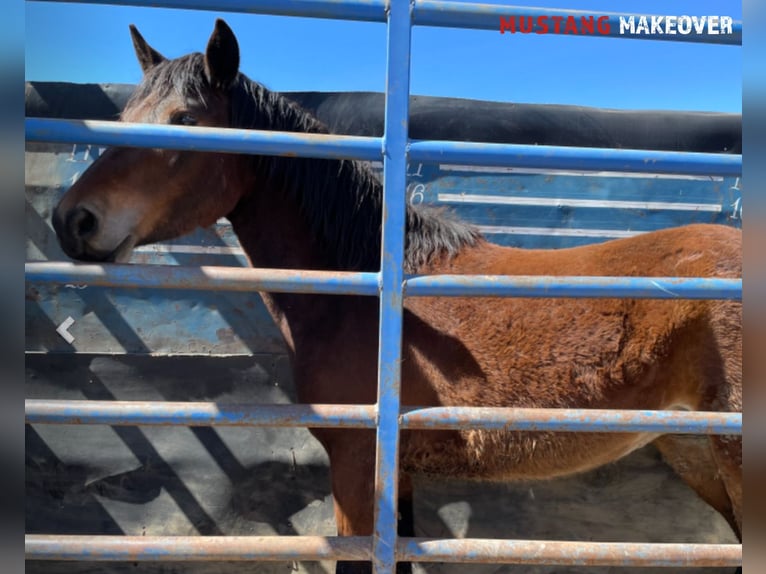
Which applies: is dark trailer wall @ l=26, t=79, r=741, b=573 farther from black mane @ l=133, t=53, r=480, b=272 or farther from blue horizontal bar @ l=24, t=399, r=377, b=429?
Answer: blue horizontal bar @ l=24, t=399, r=377, b=429

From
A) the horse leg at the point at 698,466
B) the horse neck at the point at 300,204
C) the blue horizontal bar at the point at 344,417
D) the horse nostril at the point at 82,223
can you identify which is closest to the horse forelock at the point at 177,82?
the horse neck at the point at 300,204

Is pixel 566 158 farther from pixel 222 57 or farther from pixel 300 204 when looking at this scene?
pixel 222 57

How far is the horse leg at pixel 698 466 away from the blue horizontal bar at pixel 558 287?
174 centimetres

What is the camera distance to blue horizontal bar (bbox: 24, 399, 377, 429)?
4.32 ft

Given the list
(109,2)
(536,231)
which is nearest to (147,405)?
(109,2)

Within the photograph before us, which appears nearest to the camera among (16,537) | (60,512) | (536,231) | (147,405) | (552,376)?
(16,537)

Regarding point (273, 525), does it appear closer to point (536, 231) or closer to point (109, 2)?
point (536, 231)

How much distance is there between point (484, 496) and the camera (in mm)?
3059

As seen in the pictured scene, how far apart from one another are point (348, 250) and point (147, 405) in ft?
3.38

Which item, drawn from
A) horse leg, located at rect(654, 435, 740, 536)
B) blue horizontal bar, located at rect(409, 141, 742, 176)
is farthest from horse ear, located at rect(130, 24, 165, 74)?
horse leg, located at rect(654, 435, 740, 536)

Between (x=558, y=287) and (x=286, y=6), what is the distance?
958 mm

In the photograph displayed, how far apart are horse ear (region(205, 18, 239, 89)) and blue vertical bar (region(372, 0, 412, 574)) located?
0.72m

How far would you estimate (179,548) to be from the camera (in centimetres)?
135

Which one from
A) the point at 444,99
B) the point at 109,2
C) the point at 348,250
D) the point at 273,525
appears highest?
the point at 444,99
